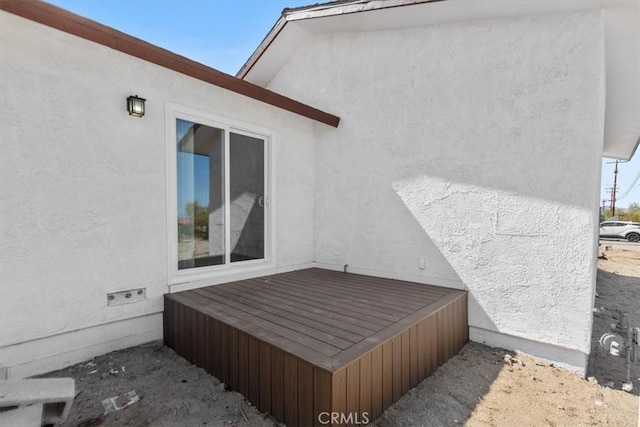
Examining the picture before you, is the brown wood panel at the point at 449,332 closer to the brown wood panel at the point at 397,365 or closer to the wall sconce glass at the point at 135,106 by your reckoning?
the brown wood panel at the point at 397,365

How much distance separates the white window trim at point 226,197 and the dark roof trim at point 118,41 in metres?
0.60

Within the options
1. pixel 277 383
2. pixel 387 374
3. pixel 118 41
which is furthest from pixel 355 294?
pixel 118 41

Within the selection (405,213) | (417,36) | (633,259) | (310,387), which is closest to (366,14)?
(417,36)

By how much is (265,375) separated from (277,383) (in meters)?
0.17

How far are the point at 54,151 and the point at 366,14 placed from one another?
15.4 feet

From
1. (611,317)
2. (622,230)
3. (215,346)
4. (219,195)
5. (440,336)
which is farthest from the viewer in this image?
(622,230)

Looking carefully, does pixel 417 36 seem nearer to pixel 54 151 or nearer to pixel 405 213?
pixel 405 213

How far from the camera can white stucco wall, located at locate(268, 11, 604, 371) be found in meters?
3.72

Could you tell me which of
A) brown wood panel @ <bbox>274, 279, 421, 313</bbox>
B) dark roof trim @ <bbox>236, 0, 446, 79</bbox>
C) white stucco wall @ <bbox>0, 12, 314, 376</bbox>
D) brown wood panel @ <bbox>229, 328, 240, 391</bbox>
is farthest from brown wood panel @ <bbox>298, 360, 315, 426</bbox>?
dark roof trim @ <bbox>236, 0, 446, 79</bbox>

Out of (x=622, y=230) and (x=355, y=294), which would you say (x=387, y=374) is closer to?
(x=355, y=294)

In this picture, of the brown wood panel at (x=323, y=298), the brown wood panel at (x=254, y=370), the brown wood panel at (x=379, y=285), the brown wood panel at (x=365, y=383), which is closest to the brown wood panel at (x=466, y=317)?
the brown wood panel at (x=379, y=285)

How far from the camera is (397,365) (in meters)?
2.98

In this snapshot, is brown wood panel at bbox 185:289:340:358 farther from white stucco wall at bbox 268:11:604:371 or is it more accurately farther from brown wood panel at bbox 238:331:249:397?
white stucco wall at bbox 268:11:604:371

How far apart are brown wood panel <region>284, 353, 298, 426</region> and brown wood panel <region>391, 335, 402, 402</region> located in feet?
3.18
